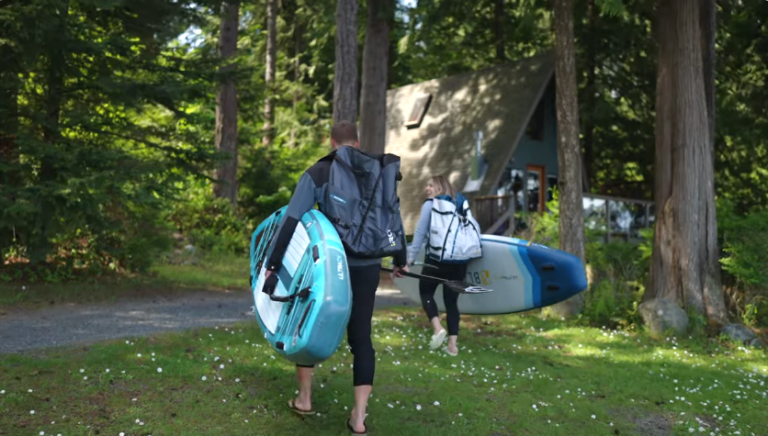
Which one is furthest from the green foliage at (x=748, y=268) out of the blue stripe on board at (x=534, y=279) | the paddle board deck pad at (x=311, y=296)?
the paddle board deck pad at (x=311, y=296)

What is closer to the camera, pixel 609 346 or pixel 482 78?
pixel 609 346

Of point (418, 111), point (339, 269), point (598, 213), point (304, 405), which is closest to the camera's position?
point (339, 269)

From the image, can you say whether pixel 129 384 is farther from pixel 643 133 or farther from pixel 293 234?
pixel 643 133

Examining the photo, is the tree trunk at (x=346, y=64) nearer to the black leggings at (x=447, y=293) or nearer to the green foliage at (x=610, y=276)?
the green foliage at (x=610, y=276)

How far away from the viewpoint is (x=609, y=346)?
9.77 meters

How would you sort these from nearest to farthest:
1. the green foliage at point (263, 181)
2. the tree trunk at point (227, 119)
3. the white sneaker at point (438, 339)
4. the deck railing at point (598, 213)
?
the white sneaker at point (438, 339) → the deck railing at point (598, 213) → the tree trunk at point (227, 119) → the green foliage at point (263, 181)

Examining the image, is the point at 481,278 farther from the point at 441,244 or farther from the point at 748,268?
the point at 748,268

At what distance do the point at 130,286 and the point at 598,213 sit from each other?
45.6 ft

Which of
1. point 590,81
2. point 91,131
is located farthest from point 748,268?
point 590,81

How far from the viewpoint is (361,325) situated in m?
4.98

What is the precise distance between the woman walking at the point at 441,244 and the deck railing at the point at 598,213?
1111 cm

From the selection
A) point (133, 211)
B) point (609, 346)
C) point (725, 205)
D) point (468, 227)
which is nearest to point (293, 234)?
point (468, 227)

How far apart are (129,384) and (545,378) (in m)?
4.14

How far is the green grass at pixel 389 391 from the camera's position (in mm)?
5438
